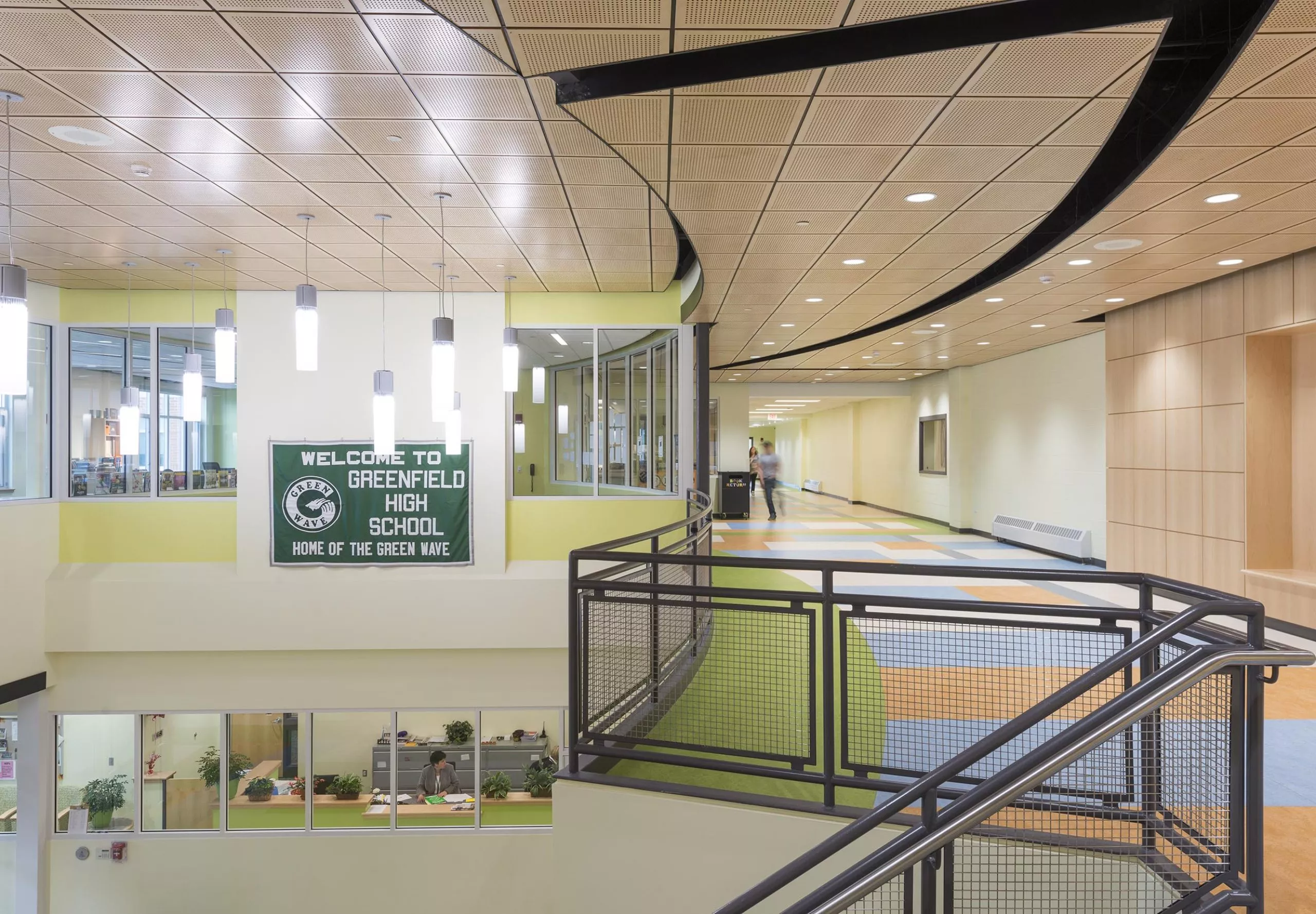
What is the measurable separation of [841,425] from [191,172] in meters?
25.1

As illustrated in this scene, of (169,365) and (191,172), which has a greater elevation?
(191,172)

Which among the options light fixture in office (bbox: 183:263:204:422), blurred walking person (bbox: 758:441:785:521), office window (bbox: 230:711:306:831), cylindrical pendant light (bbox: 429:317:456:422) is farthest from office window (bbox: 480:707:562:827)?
blurred walking person (bbox: 758:441:785:521)

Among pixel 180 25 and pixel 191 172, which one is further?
pixel 191 172

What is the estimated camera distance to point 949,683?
327cm

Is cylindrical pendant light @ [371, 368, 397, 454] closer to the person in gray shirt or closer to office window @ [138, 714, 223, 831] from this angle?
the person in gray shirt

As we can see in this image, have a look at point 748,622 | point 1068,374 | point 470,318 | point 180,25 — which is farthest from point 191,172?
point 1068,374

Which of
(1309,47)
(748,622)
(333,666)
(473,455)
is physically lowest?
(333,666)

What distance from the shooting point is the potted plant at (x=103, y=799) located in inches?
384

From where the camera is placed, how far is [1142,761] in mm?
2818

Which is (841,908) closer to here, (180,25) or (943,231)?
(180,25)

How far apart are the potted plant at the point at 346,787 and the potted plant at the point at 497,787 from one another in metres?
1.54

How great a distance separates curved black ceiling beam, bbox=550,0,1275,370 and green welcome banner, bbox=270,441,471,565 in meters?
6.15

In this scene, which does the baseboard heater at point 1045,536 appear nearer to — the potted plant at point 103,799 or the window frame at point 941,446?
the window frame at point 941,446

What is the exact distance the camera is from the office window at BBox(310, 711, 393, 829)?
9711 millimetres
